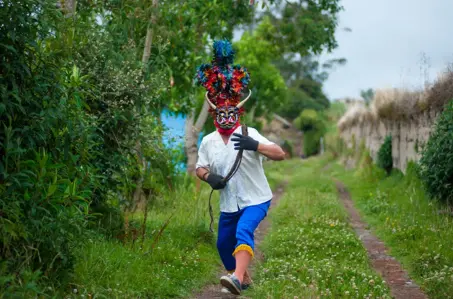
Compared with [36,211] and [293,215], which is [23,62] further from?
[293,215]

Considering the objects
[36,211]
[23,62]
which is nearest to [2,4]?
[23,62]

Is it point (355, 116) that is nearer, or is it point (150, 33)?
point (150, 33)

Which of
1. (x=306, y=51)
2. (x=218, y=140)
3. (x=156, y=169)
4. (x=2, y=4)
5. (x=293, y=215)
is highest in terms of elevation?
(x=306, y=51)

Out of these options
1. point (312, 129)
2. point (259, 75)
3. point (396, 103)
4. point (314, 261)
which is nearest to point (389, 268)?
point (314, 261)

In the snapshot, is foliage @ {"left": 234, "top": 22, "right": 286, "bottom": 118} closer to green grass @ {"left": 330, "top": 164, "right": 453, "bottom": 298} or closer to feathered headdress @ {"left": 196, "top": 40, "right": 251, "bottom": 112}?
green grass @ {"left": 330, "top": 164, "right": 453, "bottom": 298}

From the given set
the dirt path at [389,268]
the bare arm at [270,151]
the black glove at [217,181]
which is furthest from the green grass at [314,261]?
the bare arm at [270,151]

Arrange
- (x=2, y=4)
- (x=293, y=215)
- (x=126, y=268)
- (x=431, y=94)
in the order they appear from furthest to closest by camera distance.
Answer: (x=431, y=94) < (x=293, y=215) < (x=126, y=268) < (x=2, y=4)

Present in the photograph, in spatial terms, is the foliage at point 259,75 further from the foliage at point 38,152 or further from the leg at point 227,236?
the foliage at point 38,152

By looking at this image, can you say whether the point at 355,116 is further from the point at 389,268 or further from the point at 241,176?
the point at 241,176

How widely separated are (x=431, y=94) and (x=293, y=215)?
176 inches

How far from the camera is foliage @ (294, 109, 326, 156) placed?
5897 centimetres

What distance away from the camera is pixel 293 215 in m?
12.2

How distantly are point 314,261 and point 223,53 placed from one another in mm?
2679

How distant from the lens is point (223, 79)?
6.93m
